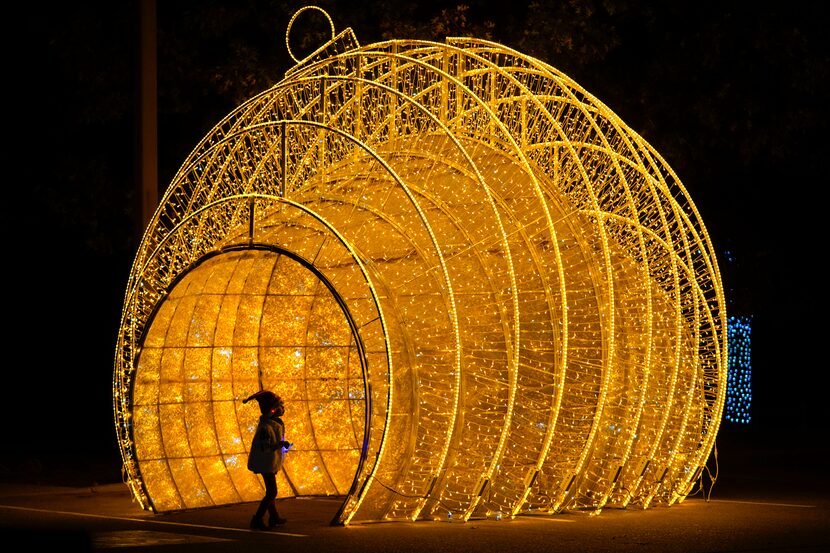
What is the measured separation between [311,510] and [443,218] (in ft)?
11.2

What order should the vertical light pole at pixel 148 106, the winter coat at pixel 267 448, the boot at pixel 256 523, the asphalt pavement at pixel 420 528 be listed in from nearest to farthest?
the asphalt pavement at pixel 420 528 < the boot at pixel 256 523 < the winter coat at pixel 267 448 < the vertical light pole at pixel 148 106

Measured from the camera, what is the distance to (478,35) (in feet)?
72.4

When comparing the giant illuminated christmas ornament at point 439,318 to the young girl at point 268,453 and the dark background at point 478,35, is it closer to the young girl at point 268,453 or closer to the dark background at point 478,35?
the young girl at point 268,453

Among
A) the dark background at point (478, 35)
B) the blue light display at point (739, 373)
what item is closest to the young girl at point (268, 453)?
the dark background at point (478, 35)

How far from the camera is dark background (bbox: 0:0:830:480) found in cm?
2238

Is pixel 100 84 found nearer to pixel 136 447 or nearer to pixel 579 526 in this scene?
pixel 136 447

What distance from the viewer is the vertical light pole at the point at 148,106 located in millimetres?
18609

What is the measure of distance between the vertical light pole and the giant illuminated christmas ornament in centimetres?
138

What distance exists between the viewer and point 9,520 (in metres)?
14.8

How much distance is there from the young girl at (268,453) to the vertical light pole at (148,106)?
4.89m

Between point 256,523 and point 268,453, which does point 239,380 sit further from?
point 256,523

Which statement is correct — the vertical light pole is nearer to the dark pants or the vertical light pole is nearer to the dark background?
the dark background

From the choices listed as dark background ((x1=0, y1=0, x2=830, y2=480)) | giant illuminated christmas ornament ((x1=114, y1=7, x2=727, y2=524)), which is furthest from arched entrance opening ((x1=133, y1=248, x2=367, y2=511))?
dark background ((x1=0, y1=0, x2=830, y2=480))

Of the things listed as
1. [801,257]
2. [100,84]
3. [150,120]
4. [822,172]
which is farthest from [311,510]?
[801,257]
